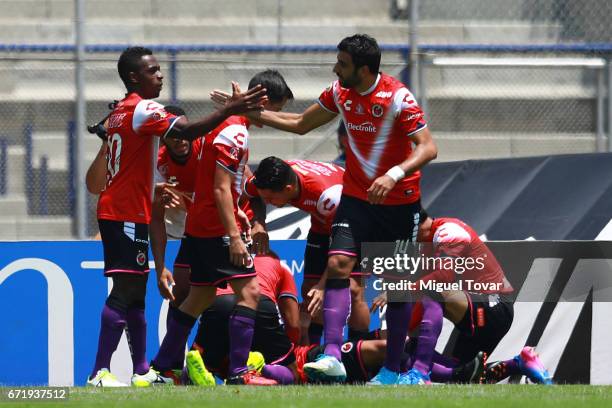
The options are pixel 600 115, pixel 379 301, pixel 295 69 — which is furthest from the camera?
pixel 600 115

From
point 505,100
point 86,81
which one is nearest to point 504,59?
point 505,100

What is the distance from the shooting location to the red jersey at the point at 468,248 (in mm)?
7723

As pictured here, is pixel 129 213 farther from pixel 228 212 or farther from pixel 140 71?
pixel 140 71

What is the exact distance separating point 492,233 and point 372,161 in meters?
2.56

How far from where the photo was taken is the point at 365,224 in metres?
7.05

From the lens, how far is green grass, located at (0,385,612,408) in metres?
5.49

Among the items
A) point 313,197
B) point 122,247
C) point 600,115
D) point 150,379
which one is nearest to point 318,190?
point 313,197

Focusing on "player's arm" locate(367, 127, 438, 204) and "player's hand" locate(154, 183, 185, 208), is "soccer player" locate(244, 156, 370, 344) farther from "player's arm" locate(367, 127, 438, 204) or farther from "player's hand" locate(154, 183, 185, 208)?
"player's arm" locate(367, 127, 438, 204)

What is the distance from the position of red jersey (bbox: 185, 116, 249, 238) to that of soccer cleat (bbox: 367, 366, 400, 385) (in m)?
1.26

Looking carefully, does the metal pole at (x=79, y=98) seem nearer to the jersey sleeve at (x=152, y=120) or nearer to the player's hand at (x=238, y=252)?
the jersey sleeve at (x=152, y=120)

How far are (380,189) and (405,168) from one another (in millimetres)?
234

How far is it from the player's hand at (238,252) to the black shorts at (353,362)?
794 millimetres

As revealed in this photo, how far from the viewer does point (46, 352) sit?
28.6 feet

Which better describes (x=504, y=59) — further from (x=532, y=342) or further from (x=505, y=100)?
(x=532, y=342)
